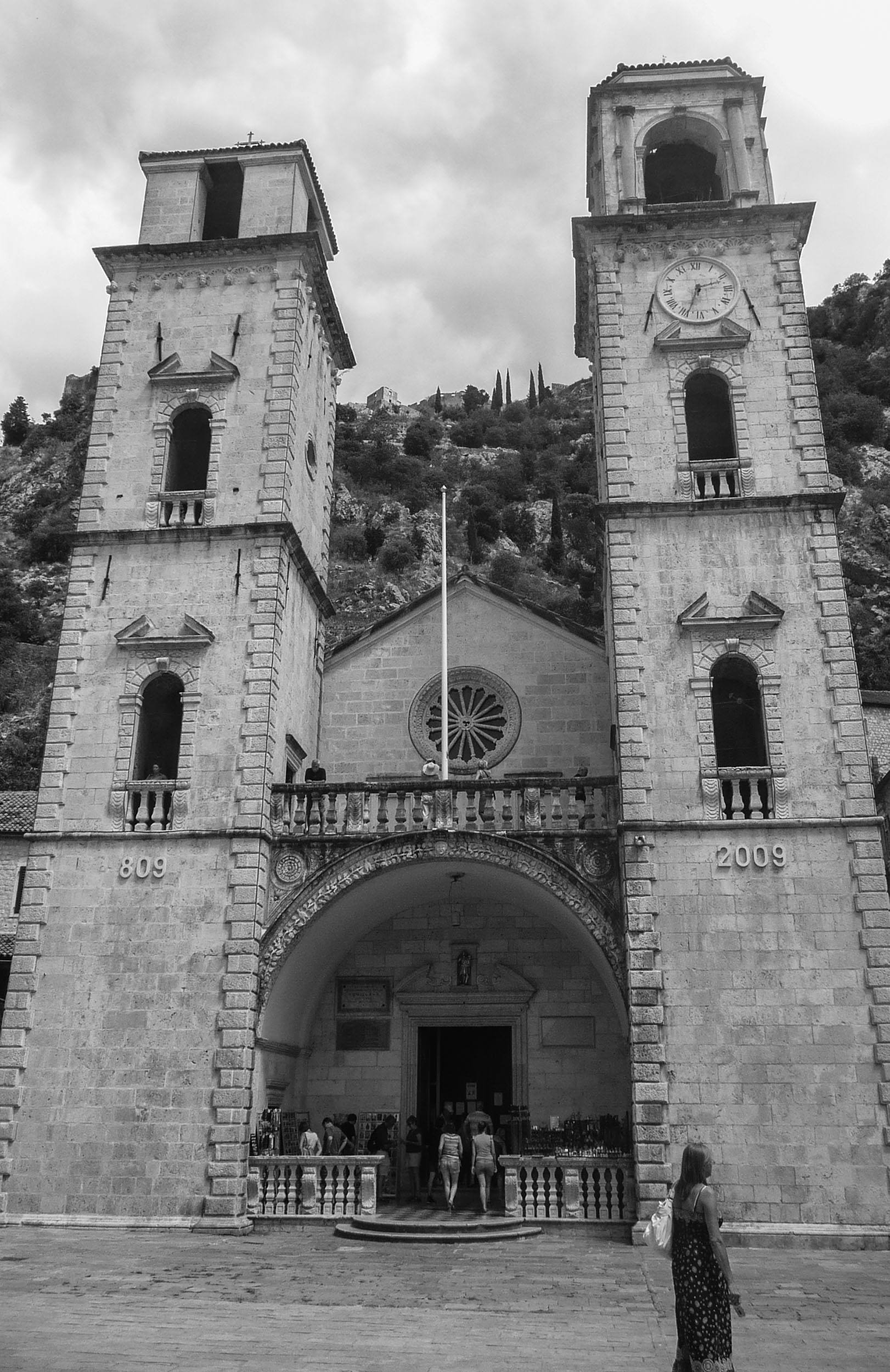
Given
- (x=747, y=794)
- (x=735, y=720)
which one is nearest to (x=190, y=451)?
(x=735, y=720)

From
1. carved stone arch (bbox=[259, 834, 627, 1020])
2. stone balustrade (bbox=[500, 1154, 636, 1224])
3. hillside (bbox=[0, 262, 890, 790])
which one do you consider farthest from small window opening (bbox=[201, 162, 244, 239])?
hillside (bbox=[0, 262, 890, 790])

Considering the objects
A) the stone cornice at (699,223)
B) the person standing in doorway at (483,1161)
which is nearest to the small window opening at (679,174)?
the stone cornice at (699,223)

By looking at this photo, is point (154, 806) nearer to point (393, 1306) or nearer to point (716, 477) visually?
point (393, 1306)

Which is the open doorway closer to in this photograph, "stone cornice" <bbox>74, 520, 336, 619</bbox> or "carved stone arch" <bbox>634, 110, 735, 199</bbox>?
"stone cornice" <bbox>74, 520, 336, 619</bbox>

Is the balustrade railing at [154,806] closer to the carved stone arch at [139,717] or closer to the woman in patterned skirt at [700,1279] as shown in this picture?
the carved stone arch at [139,717]

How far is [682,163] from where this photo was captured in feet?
71.5

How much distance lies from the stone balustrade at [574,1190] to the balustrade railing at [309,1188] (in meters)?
1.90

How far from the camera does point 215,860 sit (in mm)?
15984

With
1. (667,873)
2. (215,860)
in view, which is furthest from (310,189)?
(667,873)

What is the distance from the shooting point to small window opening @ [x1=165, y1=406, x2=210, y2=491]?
19.4m

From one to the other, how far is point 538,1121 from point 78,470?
217 feet

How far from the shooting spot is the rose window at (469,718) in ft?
66.4

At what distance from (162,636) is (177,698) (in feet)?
3.87

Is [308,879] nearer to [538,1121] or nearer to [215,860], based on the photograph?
[215,860]
